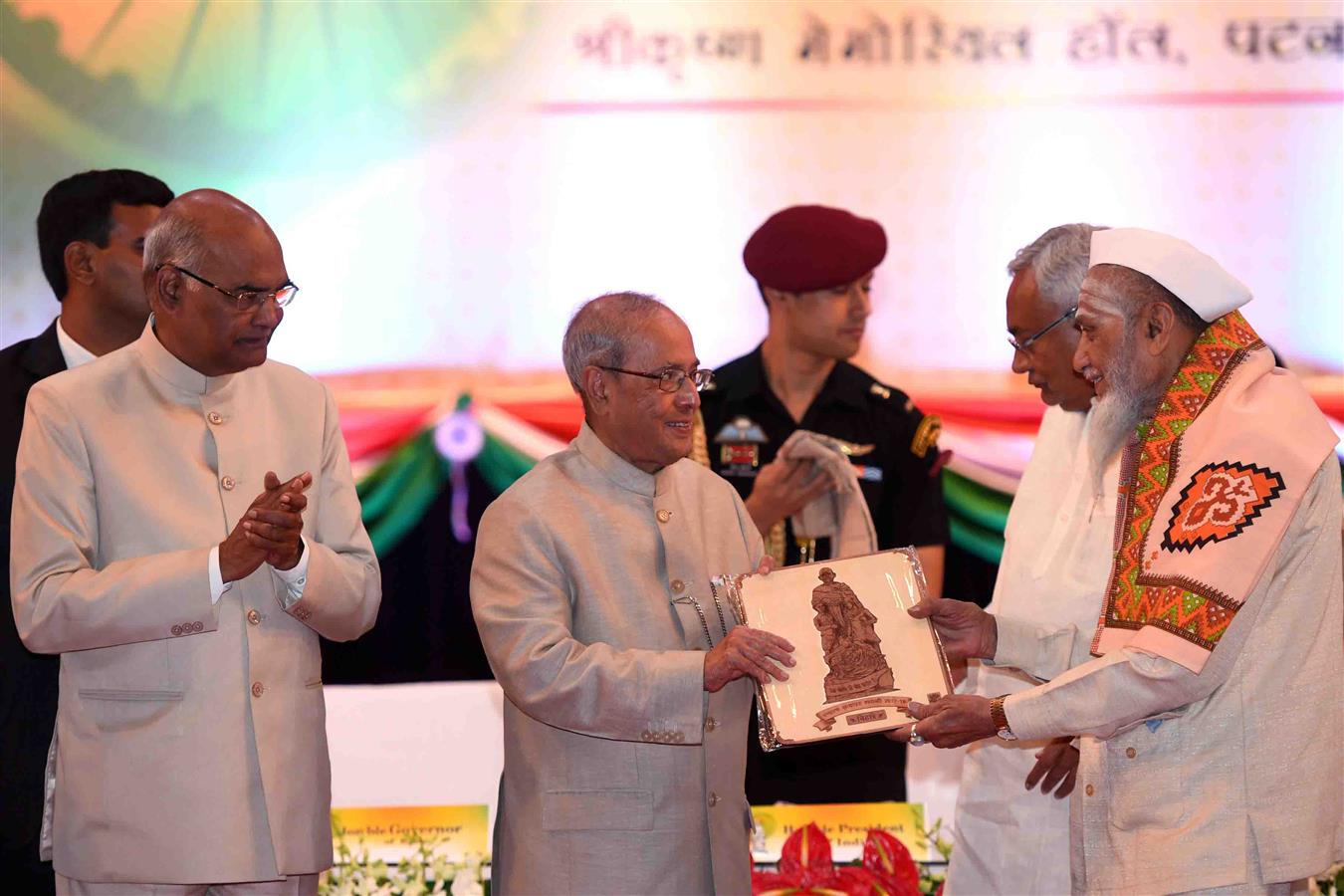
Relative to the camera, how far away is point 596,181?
557 centimetres

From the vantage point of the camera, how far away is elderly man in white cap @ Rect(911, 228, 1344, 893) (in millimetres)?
2939

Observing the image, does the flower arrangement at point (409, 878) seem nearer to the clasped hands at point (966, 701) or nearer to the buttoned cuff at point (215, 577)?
the clasped hands at point (966, 701)

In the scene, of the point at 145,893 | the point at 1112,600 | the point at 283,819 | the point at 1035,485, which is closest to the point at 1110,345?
the point at 1112,600

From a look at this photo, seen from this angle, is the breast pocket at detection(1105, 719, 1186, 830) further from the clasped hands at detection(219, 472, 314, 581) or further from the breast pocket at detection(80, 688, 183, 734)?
the breast pocket at detection(80, 688, 183, 734)

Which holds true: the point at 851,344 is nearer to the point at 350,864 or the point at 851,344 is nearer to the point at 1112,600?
the point at 1112,600

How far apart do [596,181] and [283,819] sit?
297cm

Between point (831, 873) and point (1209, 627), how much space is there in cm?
169

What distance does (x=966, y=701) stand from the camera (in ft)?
10.9

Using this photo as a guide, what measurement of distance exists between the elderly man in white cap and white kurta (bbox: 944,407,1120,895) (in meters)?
0.58

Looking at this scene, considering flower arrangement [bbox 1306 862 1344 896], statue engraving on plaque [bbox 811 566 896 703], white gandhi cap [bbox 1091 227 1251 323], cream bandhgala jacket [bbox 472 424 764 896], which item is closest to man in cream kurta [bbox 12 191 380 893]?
cream bandhgala jacket [bbox 472 424 764 896]


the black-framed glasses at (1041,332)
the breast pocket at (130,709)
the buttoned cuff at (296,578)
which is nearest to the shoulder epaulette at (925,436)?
the black-framed glasses at (1041,332)

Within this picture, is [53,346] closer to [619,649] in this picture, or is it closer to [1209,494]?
[619,649]

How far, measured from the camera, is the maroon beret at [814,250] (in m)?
4.79

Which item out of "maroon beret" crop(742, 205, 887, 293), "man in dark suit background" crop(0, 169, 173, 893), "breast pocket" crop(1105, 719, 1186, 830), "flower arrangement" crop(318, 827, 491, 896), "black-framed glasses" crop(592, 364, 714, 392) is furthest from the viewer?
"flower arrangement" crop(318, 827, 491, 896)
